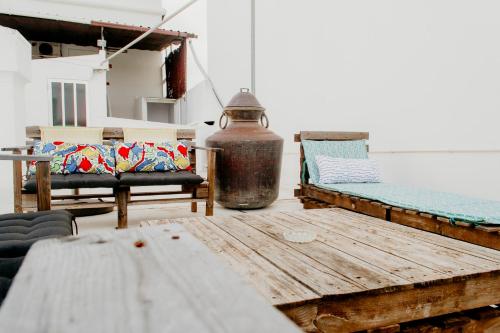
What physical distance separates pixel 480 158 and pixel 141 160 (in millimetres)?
2881

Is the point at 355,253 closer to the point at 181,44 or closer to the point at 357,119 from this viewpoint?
the point at 357,119

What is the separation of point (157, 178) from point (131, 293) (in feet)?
9.09

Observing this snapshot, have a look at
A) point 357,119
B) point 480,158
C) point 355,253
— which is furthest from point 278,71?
point 355,253

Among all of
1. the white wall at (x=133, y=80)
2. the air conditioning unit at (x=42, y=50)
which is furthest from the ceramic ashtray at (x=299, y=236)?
the air conditioning unit at (x=42, y=50)

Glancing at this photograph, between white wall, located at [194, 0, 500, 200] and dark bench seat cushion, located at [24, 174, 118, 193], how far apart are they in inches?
113

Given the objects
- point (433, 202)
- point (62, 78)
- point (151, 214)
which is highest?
point (62, 78)

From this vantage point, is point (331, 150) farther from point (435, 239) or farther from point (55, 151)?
point (55, 151)

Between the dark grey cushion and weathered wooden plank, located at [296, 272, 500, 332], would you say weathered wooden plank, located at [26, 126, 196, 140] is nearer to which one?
the dark grey cushion

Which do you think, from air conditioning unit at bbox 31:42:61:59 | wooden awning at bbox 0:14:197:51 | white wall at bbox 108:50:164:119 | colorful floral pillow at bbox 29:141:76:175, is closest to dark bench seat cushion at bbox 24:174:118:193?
colorful floral pillow at bbox 29:141:76:175

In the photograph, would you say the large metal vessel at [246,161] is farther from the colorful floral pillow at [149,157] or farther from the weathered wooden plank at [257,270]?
the weathered wooden plank at [257,270]

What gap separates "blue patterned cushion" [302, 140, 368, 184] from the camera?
3971mm

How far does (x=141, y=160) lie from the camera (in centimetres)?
352

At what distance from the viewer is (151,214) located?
3838 mm

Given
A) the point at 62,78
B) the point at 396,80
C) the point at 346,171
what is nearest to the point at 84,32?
the point at 62,78
